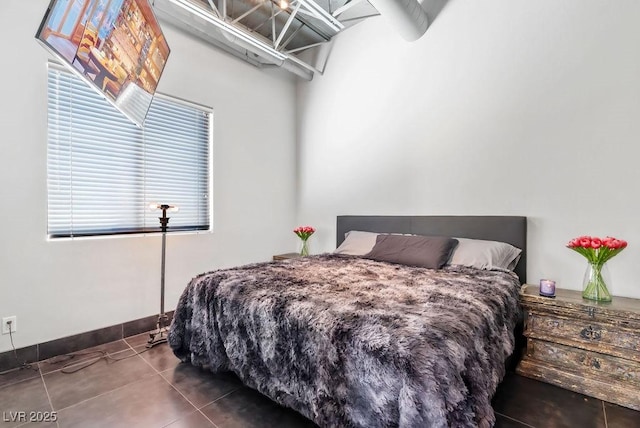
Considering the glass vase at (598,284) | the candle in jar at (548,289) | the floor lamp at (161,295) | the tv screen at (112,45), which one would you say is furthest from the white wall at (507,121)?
the tv screen at (112,45)

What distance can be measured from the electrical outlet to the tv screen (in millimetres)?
1721

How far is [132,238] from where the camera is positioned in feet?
9.21

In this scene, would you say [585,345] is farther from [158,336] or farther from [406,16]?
[158,336]

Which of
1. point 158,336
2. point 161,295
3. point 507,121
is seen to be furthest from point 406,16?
point 158,336

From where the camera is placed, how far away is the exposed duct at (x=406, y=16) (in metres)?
2.67

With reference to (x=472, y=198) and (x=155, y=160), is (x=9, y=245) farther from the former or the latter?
(x=472, y=198)

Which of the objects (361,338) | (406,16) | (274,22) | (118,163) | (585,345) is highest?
(274,22)

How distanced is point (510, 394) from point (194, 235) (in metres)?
3.08

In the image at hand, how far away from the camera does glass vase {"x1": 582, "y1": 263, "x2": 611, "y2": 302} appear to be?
196 cm

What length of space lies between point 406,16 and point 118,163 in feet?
10.1

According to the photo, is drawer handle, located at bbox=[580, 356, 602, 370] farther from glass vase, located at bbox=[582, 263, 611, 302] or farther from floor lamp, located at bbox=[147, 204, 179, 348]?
floor lamp, located at bbox=[147, 204, 179, 348]

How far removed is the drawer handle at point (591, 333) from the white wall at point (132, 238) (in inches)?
127

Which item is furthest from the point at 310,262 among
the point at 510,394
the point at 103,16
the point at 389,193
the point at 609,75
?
the point at 609,75

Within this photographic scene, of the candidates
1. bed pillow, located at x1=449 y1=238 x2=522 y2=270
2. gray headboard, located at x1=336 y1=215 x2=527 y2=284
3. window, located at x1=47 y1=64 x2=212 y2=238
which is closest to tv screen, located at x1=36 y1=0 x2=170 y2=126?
window, located at x1=47 y1=64 x2=212 y2=238
